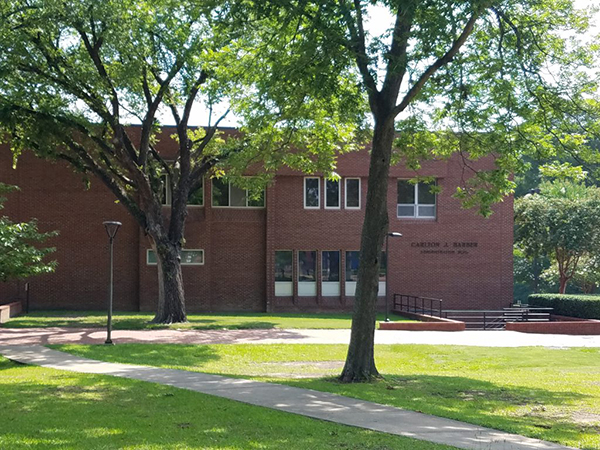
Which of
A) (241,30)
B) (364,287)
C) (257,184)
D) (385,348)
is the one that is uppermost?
(241,30)

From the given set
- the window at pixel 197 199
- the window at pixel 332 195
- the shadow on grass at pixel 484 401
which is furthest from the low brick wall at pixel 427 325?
the shadow on grass at pixel 484 401

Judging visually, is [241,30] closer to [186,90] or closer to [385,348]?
[186,90]

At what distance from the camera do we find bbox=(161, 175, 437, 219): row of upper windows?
110 ft

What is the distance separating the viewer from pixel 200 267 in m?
33.3

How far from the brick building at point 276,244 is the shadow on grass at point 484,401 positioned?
1928cm

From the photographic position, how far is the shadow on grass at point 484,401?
9.35 meters

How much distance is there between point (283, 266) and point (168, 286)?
10.0m

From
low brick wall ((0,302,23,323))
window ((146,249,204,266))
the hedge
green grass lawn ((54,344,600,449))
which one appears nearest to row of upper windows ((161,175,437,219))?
window ((146,249,204,266))

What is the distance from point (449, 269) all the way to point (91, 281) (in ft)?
54.8

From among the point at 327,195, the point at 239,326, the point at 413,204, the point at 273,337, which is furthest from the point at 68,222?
the point at 413,204

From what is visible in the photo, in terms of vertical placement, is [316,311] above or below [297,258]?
below

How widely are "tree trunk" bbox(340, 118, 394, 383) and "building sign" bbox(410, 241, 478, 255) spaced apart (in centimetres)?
2109

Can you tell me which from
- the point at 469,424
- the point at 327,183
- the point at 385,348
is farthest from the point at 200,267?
the point at 469,424

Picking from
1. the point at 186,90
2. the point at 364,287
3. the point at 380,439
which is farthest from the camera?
the point at 186,90
